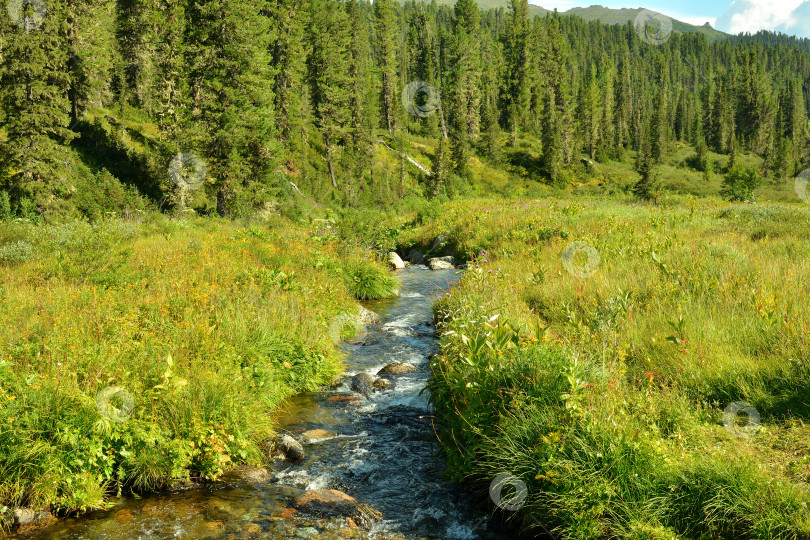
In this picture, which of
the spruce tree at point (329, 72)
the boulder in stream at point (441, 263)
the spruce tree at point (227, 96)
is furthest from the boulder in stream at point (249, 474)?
the spruce tree at point (329, 72)

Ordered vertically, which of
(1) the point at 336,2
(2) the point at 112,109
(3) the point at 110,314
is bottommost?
(3) the point at 110,314

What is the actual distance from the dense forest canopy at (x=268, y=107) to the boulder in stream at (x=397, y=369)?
17.3 meters

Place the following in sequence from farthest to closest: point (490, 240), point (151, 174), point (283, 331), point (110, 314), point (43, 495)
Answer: point (151, 174), point (490, 240), point (283, 331), point (110, 314), point (43, 495)

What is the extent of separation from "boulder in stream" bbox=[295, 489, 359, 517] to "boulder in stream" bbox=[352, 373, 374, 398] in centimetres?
252

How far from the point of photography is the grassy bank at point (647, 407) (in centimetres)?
364

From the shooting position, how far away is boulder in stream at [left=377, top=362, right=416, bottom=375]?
8414 millimetres

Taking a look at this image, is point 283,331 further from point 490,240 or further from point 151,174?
point 151,174

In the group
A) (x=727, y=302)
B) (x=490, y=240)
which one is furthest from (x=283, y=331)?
(x=490, y=240)

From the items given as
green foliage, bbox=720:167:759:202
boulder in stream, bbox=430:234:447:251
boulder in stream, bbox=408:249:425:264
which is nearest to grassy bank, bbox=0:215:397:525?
boulder in stream, bbox=408:249:425:264

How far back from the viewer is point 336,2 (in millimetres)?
50031

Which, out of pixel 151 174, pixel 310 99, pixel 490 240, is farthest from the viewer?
pixel 310 99

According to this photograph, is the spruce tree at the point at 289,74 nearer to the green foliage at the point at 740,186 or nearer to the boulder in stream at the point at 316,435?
the green foliage at the point at 740,186

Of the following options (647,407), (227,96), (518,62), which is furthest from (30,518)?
(518,62)

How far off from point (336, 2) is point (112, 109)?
76.8 ft
